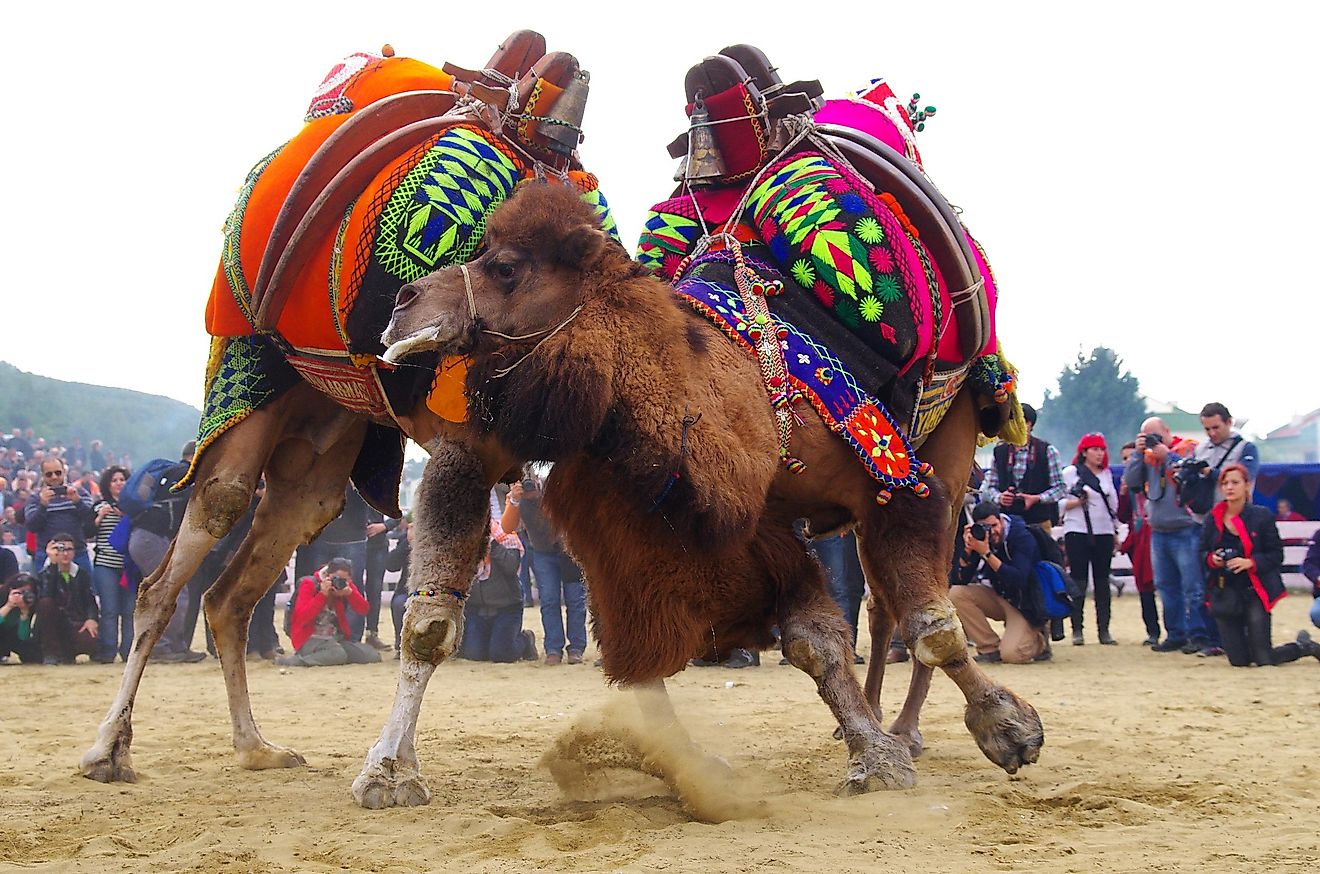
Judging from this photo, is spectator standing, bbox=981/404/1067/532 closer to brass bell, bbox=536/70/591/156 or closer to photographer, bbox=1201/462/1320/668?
photographer, bbox=1201/462/1320/668

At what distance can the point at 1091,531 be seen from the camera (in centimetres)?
1216

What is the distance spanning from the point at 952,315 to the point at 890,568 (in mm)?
1481

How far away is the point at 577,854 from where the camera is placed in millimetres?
3830

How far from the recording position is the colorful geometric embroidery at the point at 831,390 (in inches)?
180

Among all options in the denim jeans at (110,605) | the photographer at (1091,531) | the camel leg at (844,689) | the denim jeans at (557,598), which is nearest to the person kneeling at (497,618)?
the denim jeans at (557,598)

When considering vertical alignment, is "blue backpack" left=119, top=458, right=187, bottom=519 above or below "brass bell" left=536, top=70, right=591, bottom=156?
below

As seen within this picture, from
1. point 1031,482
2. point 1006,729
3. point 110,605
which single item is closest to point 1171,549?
point 1031,482

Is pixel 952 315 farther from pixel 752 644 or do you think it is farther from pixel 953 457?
pixel 752 644

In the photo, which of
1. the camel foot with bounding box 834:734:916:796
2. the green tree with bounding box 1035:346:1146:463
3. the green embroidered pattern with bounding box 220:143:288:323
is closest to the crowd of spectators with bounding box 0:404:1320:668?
the green embroidered pattern with bounding box 220:143:288:323

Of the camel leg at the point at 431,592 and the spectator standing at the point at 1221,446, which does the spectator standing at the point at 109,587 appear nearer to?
the camel leg at the point at 431,592

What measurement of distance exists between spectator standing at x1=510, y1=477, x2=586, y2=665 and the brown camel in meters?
7.15

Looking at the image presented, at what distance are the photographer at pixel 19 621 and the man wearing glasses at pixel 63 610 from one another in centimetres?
6

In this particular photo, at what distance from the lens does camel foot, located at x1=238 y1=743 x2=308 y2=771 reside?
5863mm

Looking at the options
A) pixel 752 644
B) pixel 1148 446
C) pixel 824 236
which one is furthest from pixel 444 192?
pixel 1148 446
